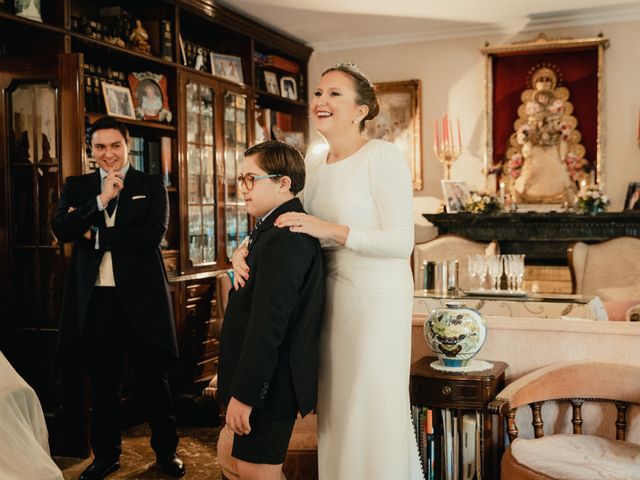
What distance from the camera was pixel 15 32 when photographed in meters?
4.00

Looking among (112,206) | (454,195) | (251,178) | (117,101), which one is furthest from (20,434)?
(454,195)

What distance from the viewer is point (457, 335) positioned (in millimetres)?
2600

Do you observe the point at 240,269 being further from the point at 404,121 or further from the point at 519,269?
the point at 404,121

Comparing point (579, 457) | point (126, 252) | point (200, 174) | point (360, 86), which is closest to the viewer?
point (360, 86)

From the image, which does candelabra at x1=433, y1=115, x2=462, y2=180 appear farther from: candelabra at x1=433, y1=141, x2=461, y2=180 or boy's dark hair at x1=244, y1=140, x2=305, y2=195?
boy's dark hair at x1=244, y1=140, x2=305, y2=195

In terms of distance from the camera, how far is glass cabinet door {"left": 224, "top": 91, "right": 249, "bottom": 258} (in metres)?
5.42

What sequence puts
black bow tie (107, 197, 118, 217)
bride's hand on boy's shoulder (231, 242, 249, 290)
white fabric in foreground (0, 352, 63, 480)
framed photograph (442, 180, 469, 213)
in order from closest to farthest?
1. bride's hand on boy's shoulder (231, 242, 249, 290)
2. white fabric in foreground (0, 352, 63, 480)
3. black bow tie (107, 197, 118, 217)
4. framed photograph (442, 180, 469, 213)

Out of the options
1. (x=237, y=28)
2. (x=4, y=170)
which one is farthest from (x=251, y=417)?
(x=237, y=28)

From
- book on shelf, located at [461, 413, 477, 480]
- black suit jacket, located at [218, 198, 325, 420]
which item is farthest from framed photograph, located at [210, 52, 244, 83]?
black suit jacket, located at [218, 198, 325, 420]

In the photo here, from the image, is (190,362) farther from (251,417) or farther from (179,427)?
(251,417)

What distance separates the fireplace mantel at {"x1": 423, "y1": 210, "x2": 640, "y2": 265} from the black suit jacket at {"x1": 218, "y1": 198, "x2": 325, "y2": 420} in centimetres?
407

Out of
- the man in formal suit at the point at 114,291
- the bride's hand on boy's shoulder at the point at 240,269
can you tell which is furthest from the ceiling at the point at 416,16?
the bride's hand on boy's shoulder at the point at 240,269

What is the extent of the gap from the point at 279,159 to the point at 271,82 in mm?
4408

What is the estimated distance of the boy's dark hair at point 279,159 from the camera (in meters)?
1.97
